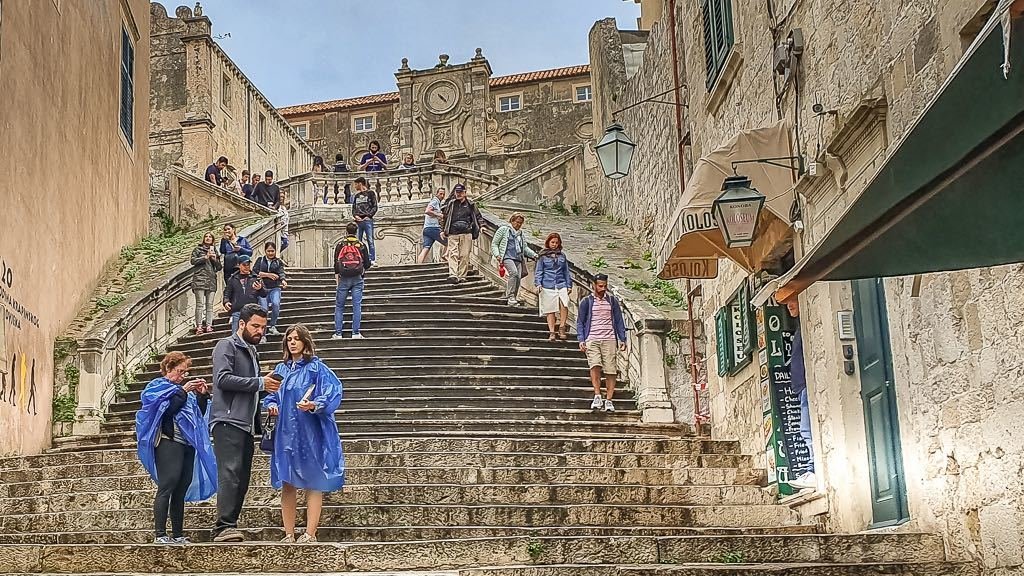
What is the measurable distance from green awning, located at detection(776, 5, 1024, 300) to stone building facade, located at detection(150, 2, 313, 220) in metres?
36.4

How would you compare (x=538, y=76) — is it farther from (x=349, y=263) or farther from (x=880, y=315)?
(x=880, y=315)

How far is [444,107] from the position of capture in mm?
50250

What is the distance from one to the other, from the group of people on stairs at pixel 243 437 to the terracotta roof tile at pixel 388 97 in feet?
136

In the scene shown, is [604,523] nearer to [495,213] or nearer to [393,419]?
[393,419]

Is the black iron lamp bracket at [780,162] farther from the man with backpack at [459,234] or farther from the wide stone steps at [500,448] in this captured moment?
the man with backpack at [459,234]

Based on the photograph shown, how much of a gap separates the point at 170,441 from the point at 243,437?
492 mm

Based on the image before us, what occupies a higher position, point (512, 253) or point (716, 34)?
point (716, 34)

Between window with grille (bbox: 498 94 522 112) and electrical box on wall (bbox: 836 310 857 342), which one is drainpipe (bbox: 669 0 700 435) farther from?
window with grille (bbox: 498 94 522 112)

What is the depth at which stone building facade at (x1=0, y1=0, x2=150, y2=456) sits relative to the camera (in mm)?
14609

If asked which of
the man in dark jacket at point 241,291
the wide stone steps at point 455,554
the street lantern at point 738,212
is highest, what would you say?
the man in dark jacket at point 241,291

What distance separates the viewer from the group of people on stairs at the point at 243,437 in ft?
29.0

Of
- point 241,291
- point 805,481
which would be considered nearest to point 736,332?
point 805,481

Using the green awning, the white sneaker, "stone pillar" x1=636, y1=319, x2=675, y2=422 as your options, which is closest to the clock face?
"stone pillar" x1=636, y1=319, x2=675, y2=422

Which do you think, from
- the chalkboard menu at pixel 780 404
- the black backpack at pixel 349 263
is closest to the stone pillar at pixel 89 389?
the black backpack at pixel 349 263
